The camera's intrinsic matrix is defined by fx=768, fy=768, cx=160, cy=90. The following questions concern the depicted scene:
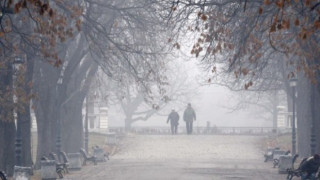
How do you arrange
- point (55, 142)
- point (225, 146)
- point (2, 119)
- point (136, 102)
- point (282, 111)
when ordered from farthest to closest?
point (136, 102) < point (282, 111) < point (225, 146) < point (55, 142) < point (2, 119)

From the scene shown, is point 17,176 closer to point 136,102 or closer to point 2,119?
point 2,119

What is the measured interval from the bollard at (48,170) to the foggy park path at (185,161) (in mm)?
1826

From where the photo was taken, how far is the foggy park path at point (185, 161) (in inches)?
982

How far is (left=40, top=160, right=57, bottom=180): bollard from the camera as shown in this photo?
73.9ft

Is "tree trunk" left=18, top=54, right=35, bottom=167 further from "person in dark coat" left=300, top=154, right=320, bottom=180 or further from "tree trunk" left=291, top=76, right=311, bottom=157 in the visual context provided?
"tree trunk" left=291, top=76, right=311, bottom=157

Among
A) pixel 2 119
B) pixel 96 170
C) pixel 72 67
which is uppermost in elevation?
pixel 72 67

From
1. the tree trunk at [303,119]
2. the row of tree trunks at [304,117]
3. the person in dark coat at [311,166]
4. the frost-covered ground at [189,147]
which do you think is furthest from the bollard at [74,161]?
the tree trunk at [303,119]

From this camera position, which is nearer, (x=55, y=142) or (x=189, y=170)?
(x=189, y=170)

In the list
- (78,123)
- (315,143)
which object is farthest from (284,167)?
(78,123)

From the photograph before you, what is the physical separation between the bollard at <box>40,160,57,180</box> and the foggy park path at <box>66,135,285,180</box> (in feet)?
5.99

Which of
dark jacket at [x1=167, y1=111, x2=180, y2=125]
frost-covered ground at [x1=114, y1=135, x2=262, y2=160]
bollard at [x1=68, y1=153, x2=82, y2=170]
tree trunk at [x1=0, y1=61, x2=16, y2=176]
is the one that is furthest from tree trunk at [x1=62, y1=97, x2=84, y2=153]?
dark jacket at [x1=167, y1=111, x2=180, y2=125]

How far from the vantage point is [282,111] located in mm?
58281

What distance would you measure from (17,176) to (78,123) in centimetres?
1494

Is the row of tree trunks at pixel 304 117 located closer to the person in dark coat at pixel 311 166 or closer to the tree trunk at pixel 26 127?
the person in dark coat at pixel 311 166
